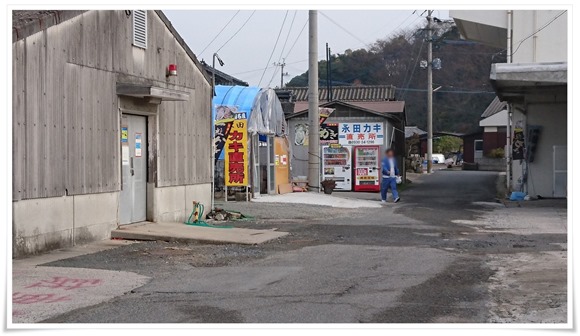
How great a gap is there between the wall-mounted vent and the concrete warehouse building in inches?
1.1

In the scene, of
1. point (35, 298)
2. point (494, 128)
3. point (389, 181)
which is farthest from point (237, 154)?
point (494, 128)

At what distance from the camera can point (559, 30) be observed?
928 inches

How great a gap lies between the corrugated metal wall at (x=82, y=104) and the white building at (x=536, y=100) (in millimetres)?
11603

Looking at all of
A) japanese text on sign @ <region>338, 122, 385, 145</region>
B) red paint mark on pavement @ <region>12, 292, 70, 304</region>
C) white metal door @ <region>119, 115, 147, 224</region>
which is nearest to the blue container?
japanese text on sign @ <region>338, 122, 385, 145</region>

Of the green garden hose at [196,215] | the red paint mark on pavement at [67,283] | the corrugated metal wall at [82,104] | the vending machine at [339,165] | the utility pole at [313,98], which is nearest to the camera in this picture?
the red paint mark on pavement at [67,283]

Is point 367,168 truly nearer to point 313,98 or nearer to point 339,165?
point 339,165

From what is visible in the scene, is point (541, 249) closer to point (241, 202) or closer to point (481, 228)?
point (481, 228)

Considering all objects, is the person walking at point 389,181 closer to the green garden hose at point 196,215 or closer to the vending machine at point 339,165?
the vending machine at point 339,165

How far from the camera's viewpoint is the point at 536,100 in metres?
25.1

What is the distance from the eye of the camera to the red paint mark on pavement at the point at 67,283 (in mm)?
8625

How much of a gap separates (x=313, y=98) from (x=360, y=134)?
6.30 m

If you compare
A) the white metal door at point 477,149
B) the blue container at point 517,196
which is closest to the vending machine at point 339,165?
the blue container at point 517,196

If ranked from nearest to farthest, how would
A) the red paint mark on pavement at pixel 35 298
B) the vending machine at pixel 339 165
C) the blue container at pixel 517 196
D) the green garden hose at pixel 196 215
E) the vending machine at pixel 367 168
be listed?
the red paint mark on pavement at pixel 35 298 → the green garden hose at pixel 196 215 → the blue container at pixel 517 196 → the vending machine at pixel 367 168 → the vending machine at pixel 339 165

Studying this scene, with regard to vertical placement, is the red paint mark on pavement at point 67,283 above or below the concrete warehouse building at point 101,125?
below
